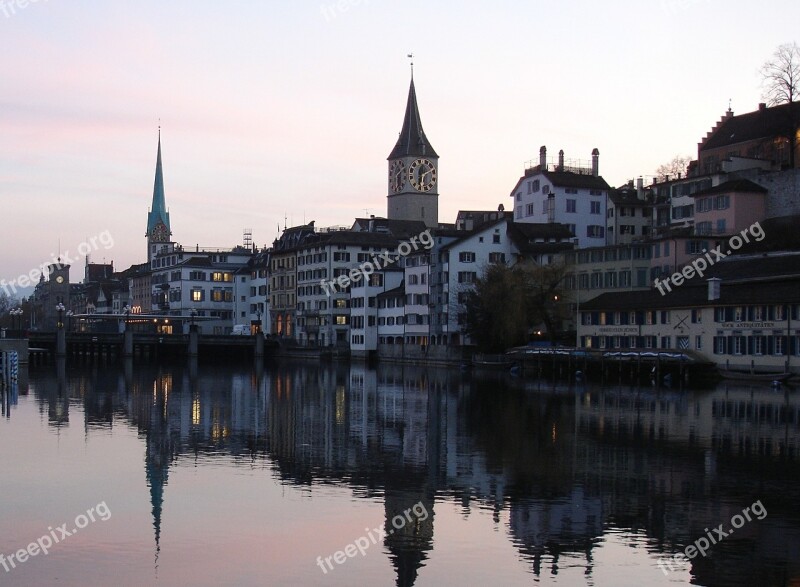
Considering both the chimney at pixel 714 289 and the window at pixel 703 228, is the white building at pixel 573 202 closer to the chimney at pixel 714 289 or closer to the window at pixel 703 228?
the window at pixel 703 228

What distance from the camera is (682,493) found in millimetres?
33688

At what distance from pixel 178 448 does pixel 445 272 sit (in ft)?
282

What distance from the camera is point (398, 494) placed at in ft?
109

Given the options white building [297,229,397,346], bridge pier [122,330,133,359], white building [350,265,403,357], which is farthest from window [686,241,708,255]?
bridge pier [122,330,133,359]

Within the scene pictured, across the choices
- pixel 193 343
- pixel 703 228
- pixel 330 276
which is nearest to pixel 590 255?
pixel 703 228

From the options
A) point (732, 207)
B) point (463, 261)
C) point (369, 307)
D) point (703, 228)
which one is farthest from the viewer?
point (369, 307)

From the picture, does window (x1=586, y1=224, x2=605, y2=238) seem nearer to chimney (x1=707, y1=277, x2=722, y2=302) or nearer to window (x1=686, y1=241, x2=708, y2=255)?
window (x1=686, y1=241, x2=708, y2=255)

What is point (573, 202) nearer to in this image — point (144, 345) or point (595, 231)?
point (595, 231)

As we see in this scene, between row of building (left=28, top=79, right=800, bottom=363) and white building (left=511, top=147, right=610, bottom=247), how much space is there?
0.17 meters

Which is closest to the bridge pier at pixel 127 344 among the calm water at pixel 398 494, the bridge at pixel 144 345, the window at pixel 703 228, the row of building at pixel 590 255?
the bridge at pixel 144 345

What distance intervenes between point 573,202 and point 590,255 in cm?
1905

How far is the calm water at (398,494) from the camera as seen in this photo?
25078 millimetres

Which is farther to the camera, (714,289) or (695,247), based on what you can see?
(695,247)

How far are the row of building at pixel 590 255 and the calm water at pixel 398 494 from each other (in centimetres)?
3559
